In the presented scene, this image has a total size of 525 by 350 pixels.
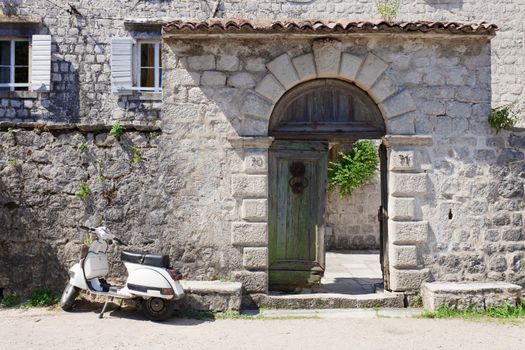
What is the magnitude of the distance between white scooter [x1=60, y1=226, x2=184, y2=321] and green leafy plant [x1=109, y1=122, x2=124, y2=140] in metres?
1.17

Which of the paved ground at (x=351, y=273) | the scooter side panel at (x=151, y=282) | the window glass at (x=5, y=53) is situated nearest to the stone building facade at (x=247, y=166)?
the scooter side panel at (x=151, y=282)

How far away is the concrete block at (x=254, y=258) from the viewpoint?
5.37m

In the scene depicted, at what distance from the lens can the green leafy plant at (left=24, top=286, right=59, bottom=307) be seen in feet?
17.5

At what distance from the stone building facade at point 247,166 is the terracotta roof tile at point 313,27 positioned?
0.12 metres

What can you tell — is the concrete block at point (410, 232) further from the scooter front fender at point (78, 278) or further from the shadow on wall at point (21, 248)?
the shadow on wall at point (21, 248)

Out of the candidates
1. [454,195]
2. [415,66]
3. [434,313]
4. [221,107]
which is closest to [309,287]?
[434,313]

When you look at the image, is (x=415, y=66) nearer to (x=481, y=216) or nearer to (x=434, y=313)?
(x=481, y=216)

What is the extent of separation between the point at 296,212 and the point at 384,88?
1.91 metres

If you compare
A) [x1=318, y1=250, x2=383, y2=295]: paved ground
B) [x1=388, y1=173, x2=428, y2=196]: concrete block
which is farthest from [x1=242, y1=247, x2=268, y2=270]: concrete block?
[x1=388, y1=173, x2=428, y2=196]: concrete block

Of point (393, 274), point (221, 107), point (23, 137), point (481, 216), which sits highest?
point (221, 107)

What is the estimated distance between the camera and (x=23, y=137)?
5.55 metres

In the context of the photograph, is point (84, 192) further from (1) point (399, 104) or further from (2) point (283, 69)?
(1) point (399, 104)

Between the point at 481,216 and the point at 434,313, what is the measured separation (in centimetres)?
137

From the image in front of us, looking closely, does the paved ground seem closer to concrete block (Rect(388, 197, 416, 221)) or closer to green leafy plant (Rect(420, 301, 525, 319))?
green leafy plant (Rect(420, 301, 525, 319))
